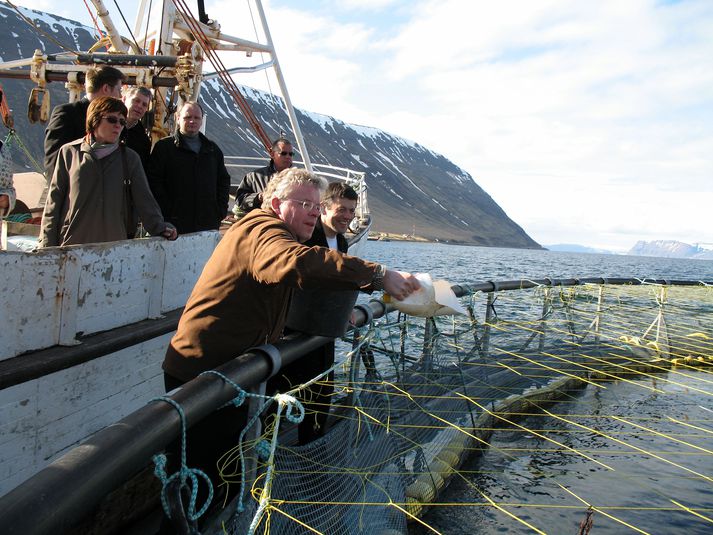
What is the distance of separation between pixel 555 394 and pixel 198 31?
8.02 m

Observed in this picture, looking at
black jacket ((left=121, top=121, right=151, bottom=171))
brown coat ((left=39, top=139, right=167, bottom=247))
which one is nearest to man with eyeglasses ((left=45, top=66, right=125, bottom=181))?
black jacket ((left=121, top=121, right=151, bottom=171))

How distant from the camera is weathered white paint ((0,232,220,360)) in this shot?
9.81ft

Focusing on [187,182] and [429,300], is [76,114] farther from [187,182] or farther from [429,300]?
[429,300]

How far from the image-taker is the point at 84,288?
345 cm

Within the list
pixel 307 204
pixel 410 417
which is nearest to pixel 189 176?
pixel 410 417

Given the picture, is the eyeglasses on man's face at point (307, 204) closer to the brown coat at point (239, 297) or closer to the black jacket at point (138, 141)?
the brown coat at point (239, 297)

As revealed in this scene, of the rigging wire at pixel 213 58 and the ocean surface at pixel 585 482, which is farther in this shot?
the rigging wire at pixel 213 58

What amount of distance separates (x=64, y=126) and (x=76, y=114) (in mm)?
156

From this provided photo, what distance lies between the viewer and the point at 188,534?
152 cm

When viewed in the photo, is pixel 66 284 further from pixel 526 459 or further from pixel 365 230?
pixel 365 230

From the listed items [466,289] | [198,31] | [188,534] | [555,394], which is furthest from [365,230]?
[188,534]

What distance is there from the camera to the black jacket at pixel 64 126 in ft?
15.0

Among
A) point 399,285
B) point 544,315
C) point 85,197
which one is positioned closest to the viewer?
point 399,285

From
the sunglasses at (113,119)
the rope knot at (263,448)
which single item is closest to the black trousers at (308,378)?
the rope knot at (263,448)
